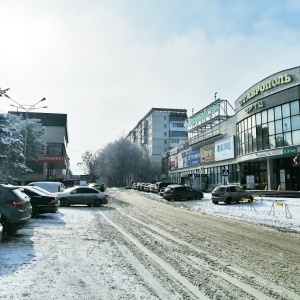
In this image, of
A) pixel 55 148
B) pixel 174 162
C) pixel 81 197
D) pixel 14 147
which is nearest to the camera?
pixel 81 197

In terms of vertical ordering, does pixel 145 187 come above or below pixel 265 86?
below

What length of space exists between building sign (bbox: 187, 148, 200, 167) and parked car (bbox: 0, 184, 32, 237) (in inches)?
2176

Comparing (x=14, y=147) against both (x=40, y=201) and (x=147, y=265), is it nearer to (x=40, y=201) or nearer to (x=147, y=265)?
(x=40, y=201)

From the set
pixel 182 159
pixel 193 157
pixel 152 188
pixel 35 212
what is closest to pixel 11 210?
pixel 35 212

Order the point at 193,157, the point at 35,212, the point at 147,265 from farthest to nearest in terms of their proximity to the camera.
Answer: the point at 193,157 < the point at 35,212 < the point at 147,265

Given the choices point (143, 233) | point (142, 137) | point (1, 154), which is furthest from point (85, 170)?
point (143, 233)

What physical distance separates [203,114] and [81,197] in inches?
1691

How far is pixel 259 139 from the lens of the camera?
4084cm

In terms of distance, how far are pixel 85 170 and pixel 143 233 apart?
116m

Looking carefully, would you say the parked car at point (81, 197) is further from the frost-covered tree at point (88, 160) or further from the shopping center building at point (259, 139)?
the frost-covered tree at point (88, 160)

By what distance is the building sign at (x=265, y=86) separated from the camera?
37062mm

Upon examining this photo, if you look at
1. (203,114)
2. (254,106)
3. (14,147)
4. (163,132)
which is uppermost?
(163,132)

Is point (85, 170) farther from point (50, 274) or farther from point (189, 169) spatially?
point (50, 274)

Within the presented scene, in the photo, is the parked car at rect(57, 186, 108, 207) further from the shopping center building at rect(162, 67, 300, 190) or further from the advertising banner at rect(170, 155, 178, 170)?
the advertising banner at rect(170, 155, 178, 170)
